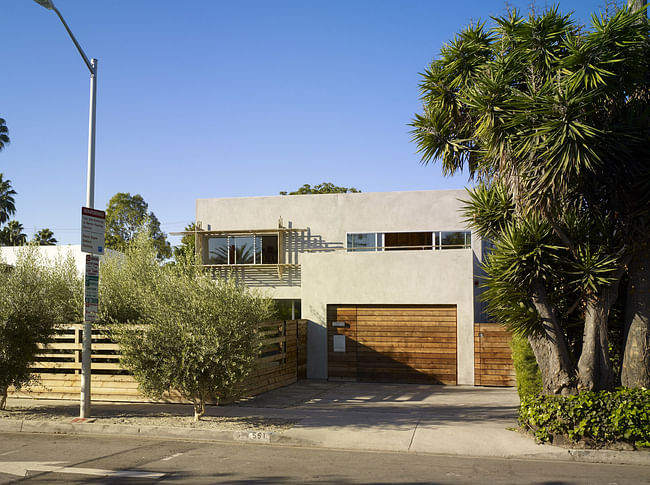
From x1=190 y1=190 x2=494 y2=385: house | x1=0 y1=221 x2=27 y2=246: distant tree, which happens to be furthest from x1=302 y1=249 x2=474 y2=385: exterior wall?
x1=0 y1=221 x2=27 y2=246: distant tree

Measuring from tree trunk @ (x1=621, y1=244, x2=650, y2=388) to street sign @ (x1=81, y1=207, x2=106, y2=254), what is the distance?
9501 mm

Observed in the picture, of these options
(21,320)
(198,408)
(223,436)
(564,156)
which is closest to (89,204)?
(21,320)

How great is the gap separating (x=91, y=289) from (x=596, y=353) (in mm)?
9058

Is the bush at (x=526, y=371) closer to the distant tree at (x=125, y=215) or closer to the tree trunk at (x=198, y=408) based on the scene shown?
the tree trunk at (x=198, y=408)

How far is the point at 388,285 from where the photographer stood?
18.1 m

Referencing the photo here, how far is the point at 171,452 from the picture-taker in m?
9.74

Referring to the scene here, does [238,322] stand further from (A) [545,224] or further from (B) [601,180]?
(B) [601,180]

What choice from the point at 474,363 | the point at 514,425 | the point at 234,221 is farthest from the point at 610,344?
the point at 234,221

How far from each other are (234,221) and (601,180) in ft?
57.5

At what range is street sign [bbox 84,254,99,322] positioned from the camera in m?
12.0

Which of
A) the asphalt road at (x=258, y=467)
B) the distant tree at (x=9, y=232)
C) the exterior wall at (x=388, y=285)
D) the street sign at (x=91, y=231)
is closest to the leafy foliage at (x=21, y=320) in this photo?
the street sign at (x=91, y=231)

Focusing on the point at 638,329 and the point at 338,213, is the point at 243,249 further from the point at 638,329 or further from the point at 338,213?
the point at 638,329

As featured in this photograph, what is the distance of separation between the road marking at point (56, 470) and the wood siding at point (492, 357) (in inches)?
433

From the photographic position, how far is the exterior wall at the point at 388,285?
17.5 metres
